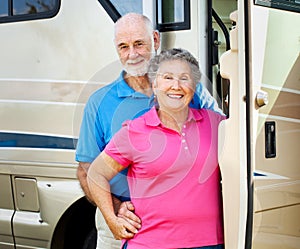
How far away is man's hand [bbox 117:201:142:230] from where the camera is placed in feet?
7.46

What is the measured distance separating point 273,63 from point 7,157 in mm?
1820

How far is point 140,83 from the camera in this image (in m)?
2.56

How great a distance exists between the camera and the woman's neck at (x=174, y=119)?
2.26 metres

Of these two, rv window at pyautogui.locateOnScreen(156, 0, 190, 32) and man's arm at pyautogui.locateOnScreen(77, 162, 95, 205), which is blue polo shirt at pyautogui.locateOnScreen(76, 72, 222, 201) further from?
rv window at pyautogui.locateOnScreen(156, 0, 190, 32)

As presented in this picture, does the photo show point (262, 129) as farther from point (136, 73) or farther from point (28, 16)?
point (28, 16)

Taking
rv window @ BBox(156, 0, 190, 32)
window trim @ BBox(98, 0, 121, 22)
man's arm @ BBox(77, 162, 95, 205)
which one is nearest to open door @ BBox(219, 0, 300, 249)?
rv window @ BBox(156, 0, 190, 32)

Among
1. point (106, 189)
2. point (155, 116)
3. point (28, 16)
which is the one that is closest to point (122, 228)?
point (106, 189)

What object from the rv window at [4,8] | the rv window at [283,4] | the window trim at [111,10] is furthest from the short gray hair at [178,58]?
the rv window at [4,8]

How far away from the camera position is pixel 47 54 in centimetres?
323

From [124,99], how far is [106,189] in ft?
1.44

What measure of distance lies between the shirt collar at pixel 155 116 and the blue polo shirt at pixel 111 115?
0.13 metres

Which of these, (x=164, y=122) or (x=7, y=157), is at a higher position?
(x=164, y=122)

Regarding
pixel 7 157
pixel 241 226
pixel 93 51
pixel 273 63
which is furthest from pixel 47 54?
pixel 241 226

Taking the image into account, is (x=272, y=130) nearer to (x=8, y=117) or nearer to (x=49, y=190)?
(x=49, y=190)
